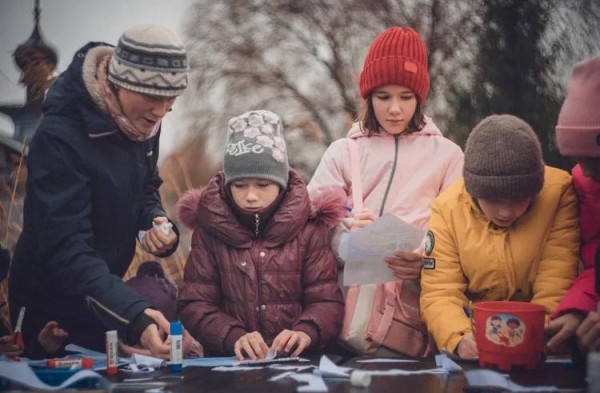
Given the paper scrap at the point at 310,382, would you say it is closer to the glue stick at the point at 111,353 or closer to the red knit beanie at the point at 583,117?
the glue stick at the point at 111,353

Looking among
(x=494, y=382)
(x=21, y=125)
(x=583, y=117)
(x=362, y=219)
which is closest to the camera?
(x=494, y=382)

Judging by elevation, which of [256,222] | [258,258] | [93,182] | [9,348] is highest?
[93,182]

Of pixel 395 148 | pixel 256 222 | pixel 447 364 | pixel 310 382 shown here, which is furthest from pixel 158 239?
pixel 447 364

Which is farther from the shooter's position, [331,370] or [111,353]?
[111,353]

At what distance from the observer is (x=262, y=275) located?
10.5ft

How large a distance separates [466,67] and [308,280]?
1418 mm

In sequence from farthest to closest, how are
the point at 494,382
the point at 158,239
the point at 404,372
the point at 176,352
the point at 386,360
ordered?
the point at 158,239 < the point at 386,360 < the point at 176,352 < the point at 404,372 < the point at 494,382

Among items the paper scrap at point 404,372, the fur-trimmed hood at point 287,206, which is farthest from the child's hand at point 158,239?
the paper scrap at point 404,372

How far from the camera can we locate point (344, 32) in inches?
155

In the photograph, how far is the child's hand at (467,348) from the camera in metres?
2.68

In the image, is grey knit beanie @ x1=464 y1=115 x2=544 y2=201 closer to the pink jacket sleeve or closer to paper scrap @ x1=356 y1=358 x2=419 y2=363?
the pink jacket sleeve

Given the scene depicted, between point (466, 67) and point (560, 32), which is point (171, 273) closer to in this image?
point (466, 67)

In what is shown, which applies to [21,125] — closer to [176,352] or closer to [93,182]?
[93,182]

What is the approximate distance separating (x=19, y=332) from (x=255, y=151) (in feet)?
4.01
